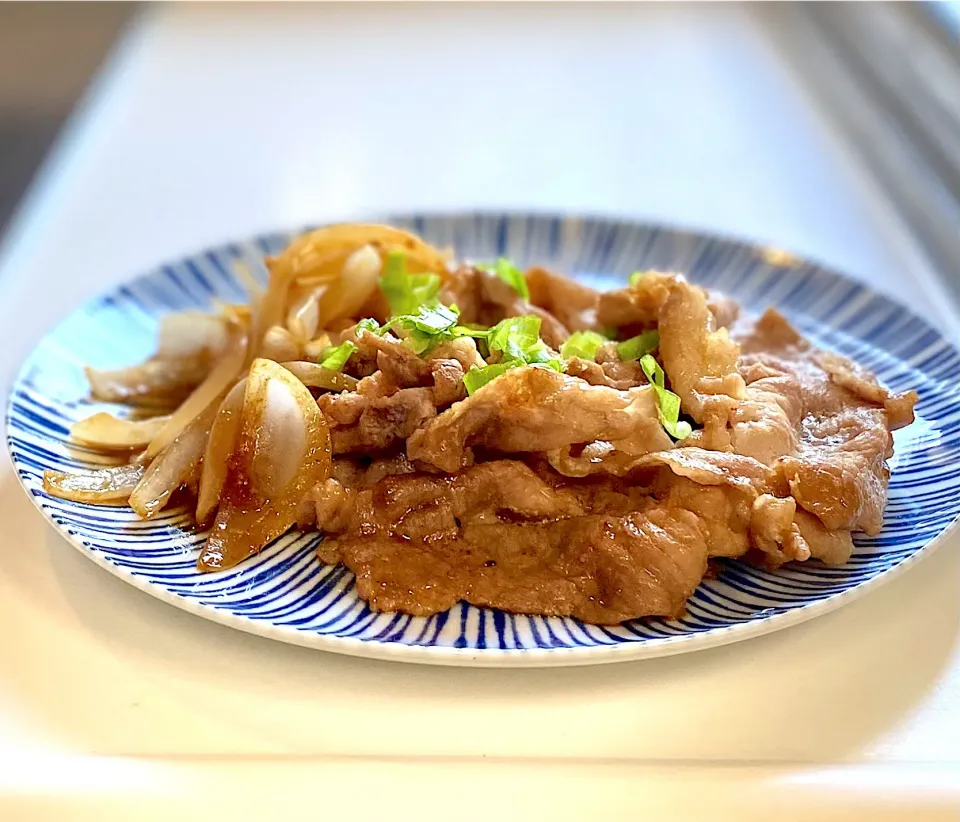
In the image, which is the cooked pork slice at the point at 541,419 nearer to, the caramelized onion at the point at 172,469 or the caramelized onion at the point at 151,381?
the caramelized onion at the point at 172,469

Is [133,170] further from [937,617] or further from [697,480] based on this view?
[937,617]

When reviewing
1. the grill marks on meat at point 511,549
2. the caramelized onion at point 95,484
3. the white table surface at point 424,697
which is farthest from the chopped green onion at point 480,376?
the caramelized onion at point 95,484

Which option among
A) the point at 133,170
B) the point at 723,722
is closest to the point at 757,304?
the point at 723,722

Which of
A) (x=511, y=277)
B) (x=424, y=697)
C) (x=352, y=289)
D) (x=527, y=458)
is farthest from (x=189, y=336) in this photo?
(x=424, y=697)

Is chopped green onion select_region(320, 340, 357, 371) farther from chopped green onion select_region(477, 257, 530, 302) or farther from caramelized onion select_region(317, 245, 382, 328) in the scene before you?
chopped green onion select_region(477, 257, 530, 302)

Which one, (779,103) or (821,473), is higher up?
(779,103)

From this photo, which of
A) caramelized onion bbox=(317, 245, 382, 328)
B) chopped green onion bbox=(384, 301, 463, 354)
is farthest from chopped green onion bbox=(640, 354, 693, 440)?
caramelized onion bbox=(317, 245, 382, 328)
